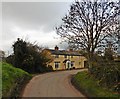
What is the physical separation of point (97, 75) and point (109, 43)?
7.49 m

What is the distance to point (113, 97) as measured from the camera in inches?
732

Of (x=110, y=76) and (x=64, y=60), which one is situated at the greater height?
(x=64, y=60)

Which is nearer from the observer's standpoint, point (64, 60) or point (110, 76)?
point (110, 76)

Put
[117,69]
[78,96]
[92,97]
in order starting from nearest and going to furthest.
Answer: [92,97] → [78,96] → [117,69]

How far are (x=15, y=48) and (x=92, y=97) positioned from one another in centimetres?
2959

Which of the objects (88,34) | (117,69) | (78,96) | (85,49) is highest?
(88,34)

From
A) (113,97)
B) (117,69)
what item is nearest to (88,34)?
(117,69)

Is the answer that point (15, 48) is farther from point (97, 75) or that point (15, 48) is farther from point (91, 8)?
point (97, 75)

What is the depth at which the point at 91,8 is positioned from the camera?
1467 inches

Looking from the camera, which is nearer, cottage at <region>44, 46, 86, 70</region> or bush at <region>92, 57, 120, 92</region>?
bush at <region>92, 57, 120, 92</region>

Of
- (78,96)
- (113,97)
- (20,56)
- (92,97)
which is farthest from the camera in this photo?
(20,56)

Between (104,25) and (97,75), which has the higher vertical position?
(104,25)

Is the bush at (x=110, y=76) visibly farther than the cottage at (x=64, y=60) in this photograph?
No

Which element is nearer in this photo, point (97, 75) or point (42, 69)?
point (97, 75)
